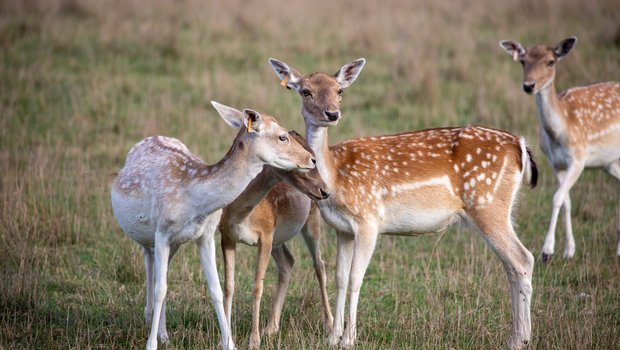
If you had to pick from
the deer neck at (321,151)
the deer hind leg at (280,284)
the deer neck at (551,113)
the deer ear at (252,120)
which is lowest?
the deer hind leg at (280,284)

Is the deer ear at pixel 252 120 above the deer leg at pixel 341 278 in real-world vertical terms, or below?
above

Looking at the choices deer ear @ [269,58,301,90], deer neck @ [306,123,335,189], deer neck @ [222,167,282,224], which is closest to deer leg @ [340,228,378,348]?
deer neck @ [306,123,335,189]

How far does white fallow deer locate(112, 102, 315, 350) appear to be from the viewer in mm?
5930

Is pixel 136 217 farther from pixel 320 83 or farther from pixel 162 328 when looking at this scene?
pixel 320 83

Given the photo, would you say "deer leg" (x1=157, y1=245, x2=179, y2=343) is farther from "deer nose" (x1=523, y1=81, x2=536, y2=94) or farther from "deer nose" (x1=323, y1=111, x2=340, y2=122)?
"deer nose" (x1=523, y1=81, x2=536, y2=94)

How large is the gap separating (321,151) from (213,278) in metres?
1.10

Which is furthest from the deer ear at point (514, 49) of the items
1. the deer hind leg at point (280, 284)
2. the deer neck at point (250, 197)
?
the deer neck at point (250, 197)

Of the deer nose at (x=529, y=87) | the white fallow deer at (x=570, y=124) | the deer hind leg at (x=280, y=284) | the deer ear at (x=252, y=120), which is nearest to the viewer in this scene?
the deer ear at (x=252, y=120)

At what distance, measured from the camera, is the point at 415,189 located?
6.62 m

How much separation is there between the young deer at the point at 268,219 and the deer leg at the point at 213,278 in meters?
0.26

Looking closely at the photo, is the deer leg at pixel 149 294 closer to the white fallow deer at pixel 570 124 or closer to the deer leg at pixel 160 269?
the deer leg at pixel 160 269

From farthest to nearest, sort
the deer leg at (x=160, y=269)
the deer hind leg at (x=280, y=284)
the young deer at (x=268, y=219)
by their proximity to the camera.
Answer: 1. the deer hind leg at (x=280, y=284)
2. the young deer at (x=268, y=219)
3. the deer leg at (x=160, y=269)

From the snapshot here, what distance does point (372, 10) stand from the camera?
18.4 meters

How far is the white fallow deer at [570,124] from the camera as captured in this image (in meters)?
9.14
